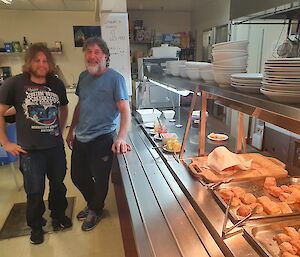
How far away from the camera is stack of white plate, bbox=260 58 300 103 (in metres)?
0.77

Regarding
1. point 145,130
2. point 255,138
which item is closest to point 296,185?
point 145,130

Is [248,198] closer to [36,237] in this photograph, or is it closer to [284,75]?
[284,75]

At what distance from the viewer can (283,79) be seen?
802mm

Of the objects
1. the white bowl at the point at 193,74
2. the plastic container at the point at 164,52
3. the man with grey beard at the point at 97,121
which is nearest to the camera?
the white bowl at the point at 193,74

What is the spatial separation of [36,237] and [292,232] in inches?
74.3

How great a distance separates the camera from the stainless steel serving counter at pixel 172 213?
954mm

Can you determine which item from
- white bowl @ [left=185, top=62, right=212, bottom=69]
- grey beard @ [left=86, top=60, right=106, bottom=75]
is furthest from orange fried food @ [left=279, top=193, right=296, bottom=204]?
grey beard @ [left=86, top=60, right=106, bottom=75]

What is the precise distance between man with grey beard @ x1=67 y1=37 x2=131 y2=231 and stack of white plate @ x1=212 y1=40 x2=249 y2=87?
0.87 metres

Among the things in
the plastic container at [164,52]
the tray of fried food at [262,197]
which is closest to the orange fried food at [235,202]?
the tray of fried food at [262,197]

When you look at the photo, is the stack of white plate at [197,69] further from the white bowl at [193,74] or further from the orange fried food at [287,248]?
the orange fried food at [287,248]

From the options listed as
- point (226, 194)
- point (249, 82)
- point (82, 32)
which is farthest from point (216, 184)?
point (82, 32)

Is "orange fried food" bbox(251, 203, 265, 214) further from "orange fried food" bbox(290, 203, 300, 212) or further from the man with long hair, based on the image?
the man with long hair

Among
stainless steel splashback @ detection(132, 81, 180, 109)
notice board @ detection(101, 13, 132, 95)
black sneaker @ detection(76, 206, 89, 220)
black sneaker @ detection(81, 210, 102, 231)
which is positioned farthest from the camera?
stainless steel splashback @ detection(132, 81, 180, 109)

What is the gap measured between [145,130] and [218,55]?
1252mm
